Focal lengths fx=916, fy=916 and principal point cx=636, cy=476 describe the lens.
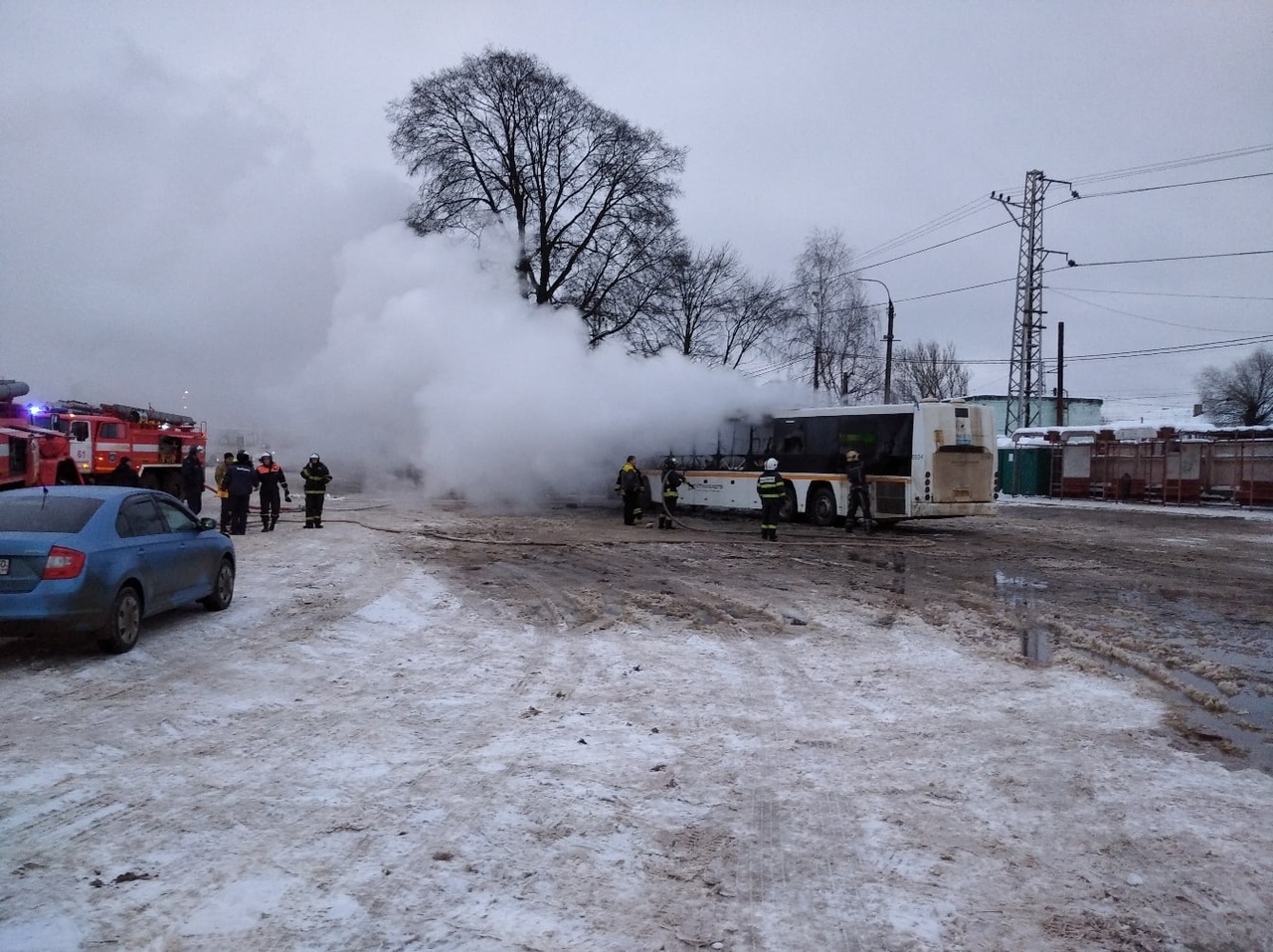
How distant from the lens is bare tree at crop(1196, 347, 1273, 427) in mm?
69250

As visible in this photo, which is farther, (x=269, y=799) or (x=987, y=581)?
(x=987, y=581)

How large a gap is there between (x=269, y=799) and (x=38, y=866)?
3.48 ft

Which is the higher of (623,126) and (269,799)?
(623,126)

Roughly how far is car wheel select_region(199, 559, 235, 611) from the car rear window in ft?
6.34

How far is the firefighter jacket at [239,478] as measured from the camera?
16.7 metres

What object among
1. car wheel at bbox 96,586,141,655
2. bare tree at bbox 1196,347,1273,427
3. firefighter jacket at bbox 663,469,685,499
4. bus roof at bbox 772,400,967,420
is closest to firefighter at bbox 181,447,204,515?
firefighter jacket at bbox 663,469,685,499

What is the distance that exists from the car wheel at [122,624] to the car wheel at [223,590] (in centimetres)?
156

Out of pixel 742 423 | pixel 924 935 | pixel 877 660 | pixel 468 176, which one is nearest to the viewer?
pixel 924 935

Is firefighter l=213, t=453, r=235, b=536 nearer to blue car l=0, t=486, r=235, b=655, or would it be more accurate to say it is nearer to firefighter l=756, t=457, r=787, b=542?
blue car l=0, t=486, r=235, b=655

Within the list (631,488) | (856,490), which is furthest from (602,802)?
(631,488)

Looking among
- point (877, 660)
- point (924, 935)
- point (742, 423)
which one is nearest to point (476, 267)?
point (742, 423)

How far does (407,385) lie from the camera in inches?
1005

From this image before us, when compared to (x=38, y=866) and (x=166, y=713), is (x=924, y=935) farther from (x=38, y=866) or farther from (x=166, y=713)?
(x=166, y=713)

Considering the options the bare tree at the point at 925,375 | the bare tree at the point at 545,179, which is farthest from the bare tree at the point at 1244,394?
the bare tree at the point at 545,179
